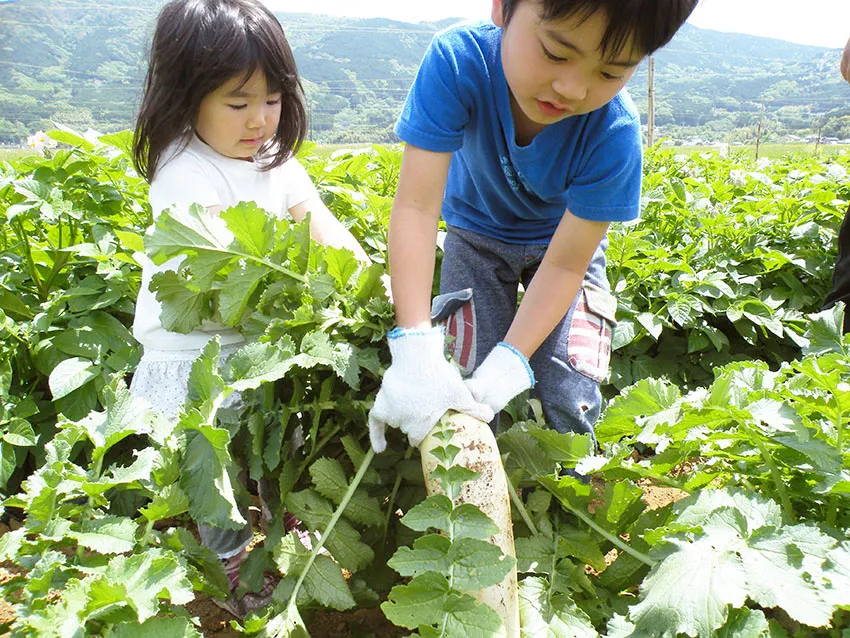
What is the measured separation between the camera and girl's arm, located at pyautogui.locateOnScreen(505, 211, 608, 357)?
5.63 ft

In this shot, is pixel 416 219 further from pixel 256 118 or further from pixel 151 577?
pixel 151 577

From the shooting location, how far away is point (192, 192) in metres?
1.88

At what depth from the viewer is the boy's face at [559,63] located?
1304 mm

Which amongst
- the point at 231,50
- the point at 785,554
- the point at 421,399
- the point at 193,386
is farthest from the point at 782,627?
the point at 231,50

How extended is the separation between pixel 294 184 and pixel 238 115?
0.35m

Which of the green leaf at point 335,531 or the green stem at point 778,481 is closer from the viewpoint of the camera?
the green stem at point 778,481

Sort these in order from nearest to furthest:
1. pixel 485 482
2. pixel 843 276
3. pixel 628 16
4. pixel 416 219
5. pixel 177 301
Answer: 1. pixel 628 16
2. pixel 485 482
3. pixel 177 301
4. pixel 416 219
5. pixel 843 276

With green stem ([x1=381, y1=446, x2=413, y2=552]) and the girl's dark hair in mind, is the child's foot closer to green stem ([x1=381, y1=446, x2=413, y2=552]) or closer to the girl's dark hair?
green stem ([x1=381, y1=446, x2=413, y2=552])

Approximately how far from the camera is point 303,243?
5.03ft

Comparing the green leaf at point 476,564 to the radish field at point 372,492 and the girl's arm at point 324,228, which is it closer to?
the radish field at point 372,492

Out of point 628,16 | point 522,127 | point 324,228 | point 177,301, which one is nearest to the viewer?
point 628,16

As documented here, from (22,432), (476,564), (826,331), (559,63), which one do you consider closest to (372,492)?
(476,564)

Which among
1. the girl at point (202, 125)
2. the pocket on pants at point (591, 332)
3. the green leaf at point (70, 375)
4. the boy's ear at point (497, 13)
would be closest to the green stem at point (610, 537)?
the pocket on pants at point (591, 332)

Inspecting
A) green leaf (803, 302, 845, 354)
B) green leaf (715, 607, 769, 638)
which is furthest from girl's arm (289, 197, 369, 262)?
green leaf (715, 607, 769, 638)
